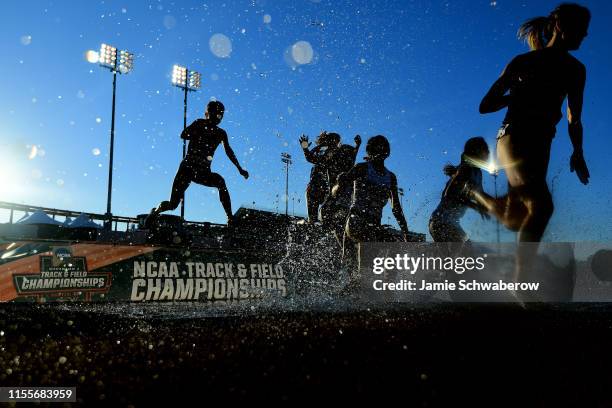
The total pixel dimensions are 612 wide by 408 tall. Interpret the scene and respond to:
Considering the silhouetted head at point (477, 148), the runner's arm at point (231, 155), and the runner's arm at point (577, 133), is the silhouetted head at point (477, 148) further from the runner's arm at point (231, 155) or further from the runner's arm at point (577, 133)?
the runner's arm at point (231, 155)

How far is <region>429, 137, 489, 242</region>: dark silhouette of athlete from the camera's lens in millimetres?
6109

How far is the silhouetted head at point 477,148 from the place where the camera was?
618cm

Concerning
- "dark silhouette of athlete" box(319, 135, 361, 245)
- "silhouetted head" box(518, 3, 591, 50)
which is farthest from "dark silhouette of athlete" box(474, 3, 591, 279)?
"dark silhouette of athlete" box(319, 135, 361, 245)

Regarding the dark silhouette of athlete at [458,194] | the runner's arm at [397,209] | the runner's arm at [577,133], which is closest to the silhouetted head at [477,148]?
the dark silhouette of athlete at [458,194]

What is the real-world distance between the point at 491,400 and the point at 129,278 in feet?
20.4

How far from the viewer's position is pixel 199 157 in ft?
24.3

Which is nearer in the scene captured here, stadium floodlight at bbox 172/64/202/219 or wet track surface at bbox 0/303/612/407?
wet track surface at bbox 0/303/612/407

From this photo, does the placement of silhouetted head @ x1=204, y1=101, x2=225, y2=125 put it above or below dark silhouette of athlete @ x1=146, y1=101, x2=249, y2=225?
above

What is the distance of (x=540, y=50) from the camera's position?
11.8 feet

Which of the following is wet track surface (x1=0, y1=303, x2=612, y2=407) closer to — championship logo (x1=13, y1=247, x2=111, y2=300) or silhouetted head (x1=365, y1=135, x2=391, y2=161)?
silhouetted head (x1=365, y1=135, x2=391, y2=161)

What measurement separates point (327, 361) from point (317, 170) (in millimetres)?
6977

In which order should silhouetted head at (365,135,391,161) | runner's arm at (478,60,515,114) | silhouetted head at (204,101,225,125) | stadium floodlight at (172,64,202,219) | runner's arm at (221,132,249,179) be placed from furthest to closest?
1. stadium floodlight at (172,64,202,219)
2. runner's arm at (221,132,249,179)
3. silhouetted head at (204,101,225,125)
4. silhouetted head at (365,135,391,161)
5. runner's arm at (478,60,515,114)

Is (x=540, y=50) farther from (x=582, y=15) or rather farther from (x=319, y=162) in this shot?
(x=319, y=162)

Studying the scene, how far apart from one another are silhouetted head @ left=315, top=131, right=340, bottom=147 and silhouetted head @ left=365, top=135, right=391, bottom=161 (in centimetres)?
217
